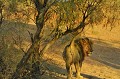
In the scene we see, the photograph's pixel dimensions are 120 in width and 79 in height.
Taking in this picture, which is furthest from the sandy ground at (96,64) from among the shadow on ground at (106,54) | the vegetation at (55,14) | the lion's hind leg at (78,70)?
the vegetation at (55,14)

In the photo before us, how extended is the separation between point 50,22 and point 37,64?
4.96 feet

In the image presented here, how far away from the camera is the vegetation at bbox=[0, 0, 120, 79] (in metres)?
9.75

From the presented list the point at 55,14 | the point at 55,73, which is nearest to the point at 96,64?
the point at 55,73

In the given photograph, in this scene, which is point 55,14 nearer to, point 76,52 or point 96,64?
point 76,52

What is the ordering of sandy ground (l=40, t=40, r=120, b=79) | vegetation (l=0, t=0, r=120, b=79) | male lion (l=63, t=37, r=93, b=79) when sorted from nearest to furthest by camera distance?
vegetation (l=0, t=0, r=120, b=79) < male lion (l=63, t=37, r=93, b=79) < sandy ground (l=40, t=40, r=120, b=79)

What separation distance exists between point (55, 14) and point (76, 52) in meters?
2.99

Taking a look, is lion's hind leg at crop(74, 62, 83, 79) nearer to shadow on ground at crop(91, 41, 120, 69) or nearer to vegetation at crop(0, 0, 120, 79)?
vegetation at crop(0, 0, 120, 79)

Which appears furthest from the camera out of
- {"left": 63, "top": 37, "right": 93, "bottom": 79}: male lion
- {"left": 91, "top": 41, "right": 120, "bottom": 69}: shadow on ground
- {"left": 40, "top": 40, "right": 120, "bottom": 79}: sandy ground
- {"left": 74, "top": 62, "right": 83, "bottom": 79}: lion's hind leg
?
{"left": 91, "top": 41, "right": 120, "bottom": 69}: shadow on ground

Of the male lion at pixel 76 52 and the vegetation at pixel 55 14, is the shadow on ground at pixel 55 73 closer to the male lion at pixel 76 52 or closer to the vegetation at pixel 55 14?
the male lion at pixel 76 52

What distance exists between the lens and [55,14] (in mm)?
10203

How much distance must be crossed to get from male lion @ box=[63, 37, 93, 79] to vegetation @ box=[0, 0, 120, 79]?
1.31 metres

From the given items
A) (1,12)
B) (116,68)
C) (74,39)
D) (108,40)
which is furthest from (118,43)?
(1,12)

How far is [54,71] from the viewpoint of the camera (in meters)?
14.6

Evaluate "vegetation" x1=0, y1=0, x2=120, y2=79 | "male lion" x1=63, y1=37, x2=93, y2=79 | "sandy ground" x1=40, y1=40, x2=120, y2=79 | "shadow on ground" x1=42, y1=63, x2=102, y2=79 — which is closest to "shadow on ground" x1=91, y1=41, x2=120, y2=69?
"sandy ground" x1=40, y1=40, x2=120, y2=79
